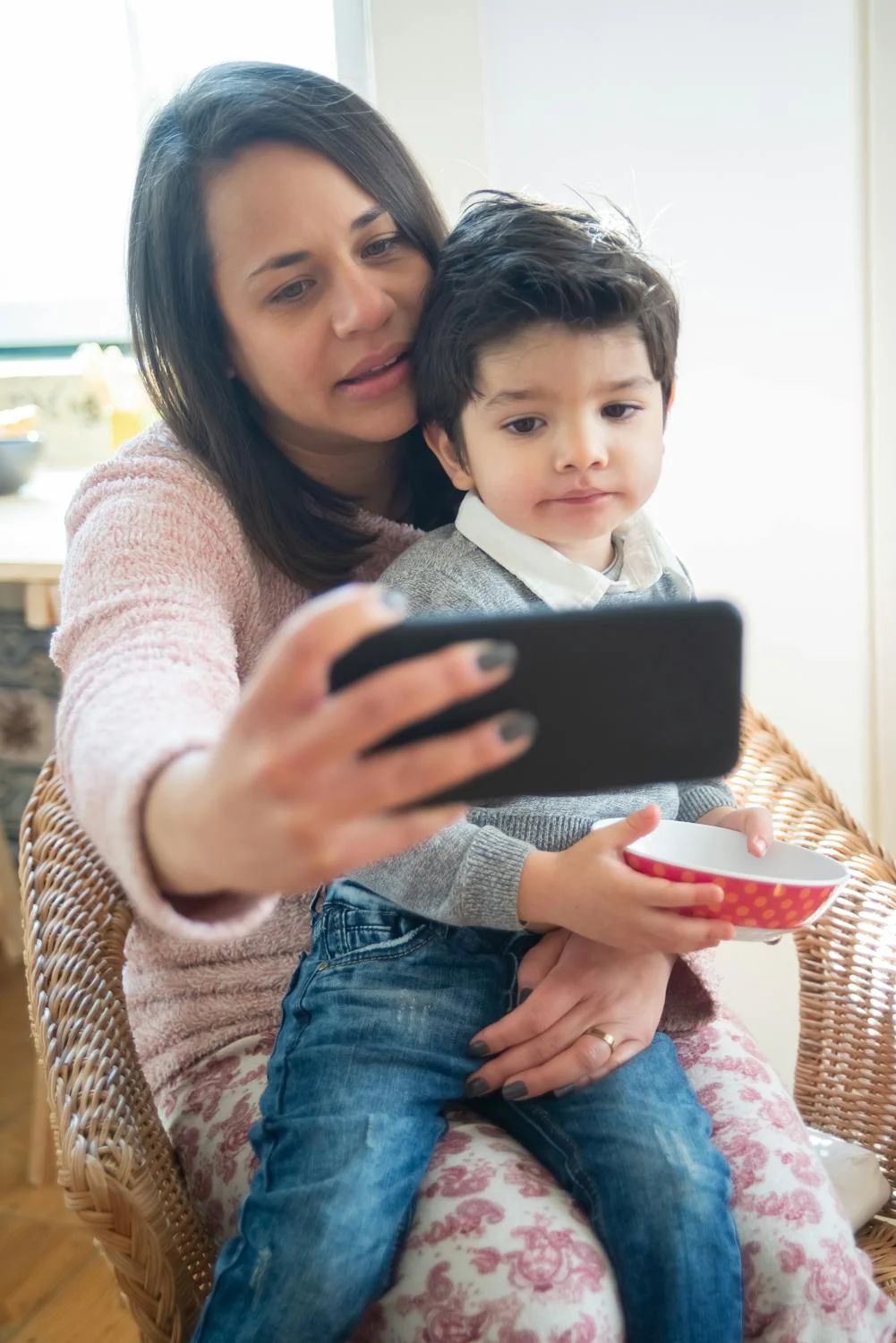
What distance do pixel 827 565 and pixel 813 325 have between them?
299 millimetres

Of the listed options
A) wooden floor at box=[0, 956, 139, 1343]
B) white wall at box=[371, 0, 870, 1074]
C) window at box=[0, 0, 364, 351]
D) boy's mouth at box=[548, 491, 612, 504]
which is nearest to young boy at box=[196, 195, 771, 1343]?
boy's mouth at box=[548, 491, 612, 504]

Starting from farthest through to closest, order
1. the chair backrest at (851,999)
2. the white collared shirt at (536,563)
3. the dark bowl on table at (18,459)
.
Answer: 1. the dark bowl on table at (18,459)
2. the chair backrest at (851,999)
3. the white collared shirt at (536,563)

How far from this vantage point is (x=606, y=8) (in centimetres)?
143

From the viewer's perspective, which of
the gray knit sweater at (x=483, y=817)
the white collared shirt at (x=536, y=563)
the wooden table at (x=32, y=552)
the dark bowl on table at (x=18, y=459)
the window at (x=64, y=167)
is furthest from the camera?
the window at (x=64, y=167)

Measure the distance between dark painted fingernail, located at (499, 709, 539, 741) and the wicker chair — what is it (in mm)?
507

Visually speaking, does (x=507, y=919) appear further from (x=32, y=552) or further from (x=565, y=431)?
(x=32, y=552)

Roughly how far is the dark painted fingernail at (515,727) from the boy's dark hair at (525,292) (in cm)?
51

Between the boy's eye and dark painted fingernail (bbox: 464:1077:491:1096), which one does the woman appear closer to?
dark painted fingernail (bbox: 464:1077:491:1096)

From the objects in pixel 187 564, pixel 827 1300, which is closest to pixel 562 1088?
pixel 827 1300

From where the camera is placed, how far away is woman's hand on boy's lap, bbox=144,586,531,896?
0.44 meters

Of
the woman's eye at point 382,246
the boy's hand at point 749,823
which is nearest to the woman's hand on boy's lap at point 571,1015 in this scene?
the boy's hand at point 749,823

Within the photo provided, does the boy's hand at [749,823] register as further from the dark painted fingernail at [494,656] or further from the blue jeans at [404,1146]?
the dark painted fingernail at [494,656]

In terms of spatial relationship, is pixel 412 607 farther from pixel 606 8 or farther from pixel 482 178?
pixel 606 8

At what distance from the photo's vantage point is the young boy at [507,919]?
0.77m
